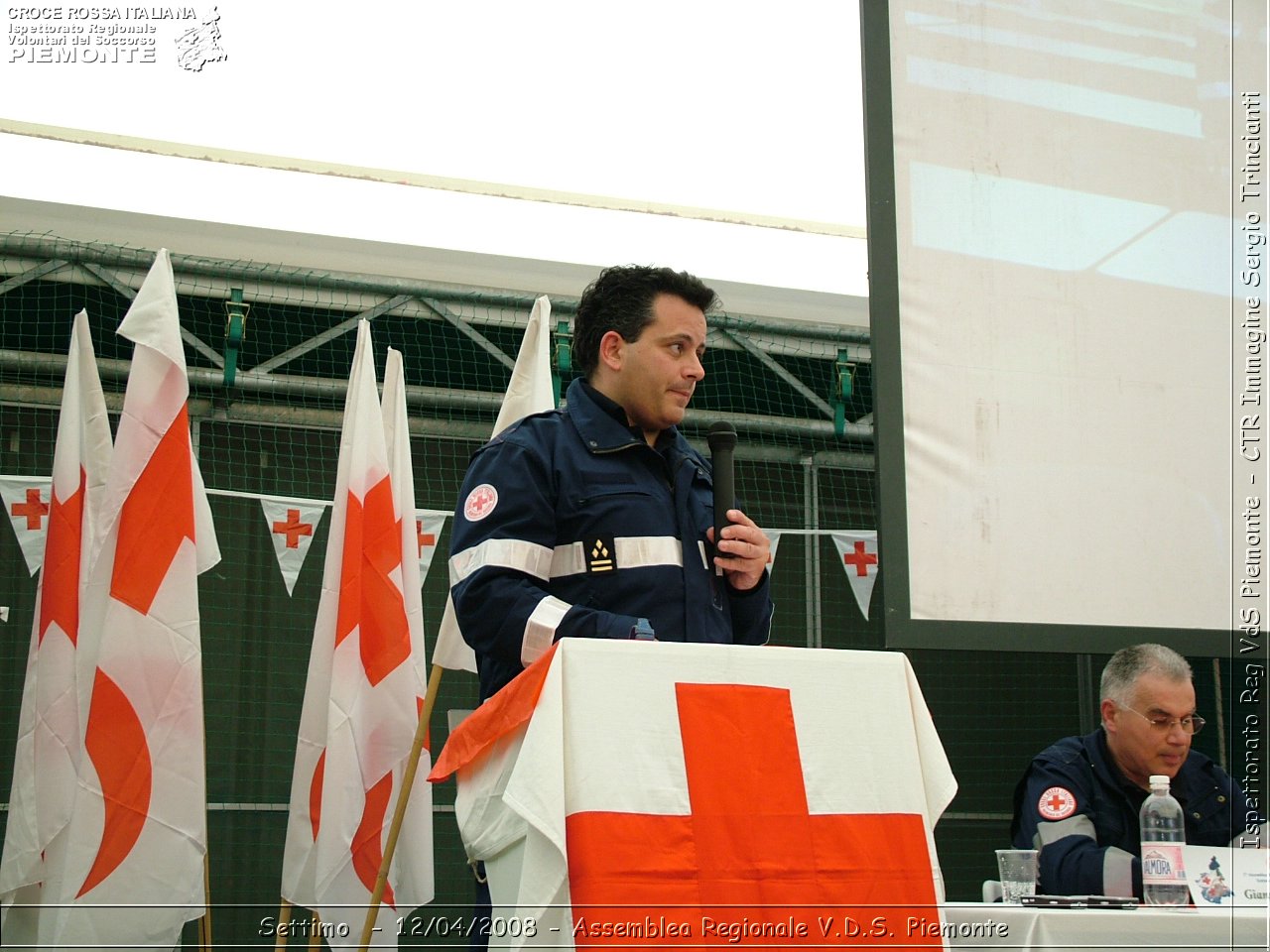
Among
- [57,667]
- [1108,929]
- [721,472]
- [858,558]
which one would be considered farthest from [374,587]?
[858,558]

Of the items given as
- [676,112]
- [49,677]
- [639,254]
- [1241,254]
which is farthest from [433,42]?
[1241,254]

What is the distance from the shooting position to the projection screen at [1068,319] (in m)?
3.03

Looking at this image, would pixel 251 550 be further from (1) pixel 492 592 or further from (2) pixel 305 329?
(1) pixel 492 592

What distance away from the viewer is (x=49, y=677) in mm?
4047

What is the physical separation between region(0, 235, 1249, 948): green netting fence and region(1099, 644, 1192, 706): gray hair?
10.3 feet

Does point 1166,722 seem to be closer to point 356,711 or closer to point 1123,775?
point 1123,775

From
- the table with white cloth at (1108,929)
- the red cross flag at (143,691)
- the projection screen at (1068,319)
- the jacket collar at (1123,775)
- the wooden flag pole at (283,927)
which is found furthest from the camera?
the wooden flag pole at (283,927)

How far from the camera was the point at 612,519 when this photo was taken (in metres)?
2.42

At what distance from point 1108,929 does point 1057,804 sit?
73 cm

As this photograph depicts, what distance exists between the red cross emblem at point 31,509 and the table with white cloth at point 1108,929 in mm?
4611

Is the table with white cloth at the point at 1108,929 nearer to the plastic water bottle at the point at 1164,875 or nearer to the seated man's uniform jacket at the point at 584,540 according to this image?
the plastic water bottle at the point at 1164,875

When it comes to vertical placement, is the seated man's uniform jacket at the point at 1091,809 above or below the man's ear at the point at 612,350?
below

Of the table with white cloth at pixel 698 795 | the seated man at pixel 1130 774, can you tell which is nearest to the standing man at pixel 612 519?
the table with white cloth at pixel 698 795

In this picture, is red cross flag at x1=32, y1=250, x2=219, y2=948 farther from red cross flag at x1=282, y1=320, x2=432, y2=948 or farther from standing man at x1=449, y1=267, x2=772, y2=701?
standing man at x1=449, y1=267, x2=772, y2=701
